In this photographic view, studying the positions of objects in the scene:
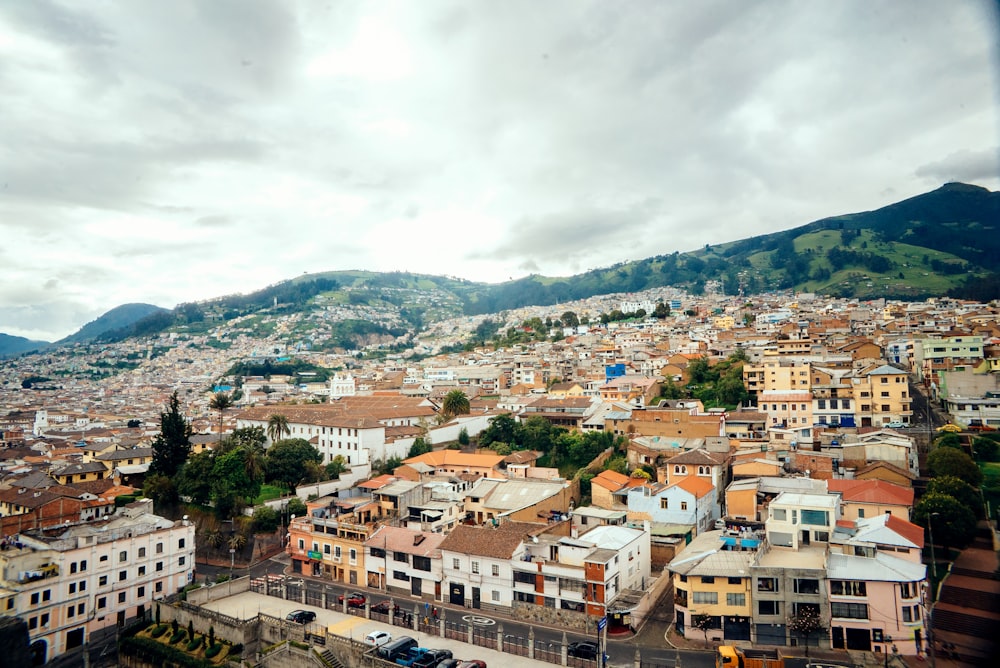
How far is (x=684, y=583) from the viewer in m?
21.3

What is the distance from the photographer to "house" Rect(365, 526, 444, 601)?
2631 centimetres

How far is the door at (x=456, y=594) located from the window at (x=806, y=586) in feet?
41.3

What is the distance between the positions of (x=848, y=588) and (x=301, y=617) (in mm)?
19640

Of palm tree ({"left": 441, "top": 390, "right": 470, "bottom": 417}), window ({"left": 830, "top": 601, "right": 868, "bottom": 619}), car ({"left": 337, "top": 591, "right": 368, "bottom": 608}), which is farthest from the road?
palm tree ({"left": 441, "top": 390, "right": 470, "bottom": 417})

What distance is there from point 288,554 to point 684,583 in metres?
21.3

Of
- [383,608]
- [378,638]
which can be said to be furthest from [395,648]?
[383,608]

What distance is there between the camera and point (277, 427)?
1714 inches

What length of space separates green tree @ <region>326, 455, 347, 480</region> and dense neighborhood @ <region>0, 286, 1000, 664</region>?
12.6 inches

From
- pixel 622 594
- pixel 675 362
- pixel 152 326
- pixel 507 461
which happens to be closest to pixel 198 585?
pixel 507 461

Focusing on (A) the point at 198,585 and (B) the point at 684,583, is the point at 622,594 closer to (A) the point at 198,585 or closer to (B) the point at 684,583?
(B) the point at 684,583

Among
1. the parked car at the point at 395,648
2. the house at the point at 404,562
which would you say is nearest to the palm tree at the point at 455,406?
the house at the point at 404,562

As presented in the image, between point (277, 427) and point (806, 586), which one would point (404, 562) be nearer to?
point (806, 586)

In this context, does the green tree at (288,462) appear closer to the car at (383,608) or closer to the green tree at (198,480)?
the green tree at (198,480)

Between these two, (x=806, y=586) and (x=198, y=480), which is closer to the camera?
(x=806, y=586)
